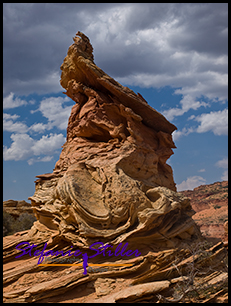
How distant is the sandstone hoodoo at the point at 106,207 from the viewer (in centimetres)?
771

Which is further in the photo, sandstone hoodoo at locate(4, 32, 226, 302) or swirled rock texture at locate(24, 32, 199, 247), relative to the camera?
swirled rock texture at locate(24, 32, 199, 247)

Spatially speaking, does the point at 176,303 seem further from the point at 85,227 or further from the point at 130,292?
the point at 85,227

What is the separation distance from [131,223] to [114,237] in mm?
725

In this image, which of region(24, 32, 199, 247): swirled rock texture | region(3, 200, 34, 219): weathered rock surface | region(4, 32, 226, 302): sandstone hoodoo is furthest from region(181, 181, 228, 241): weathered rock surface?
region(4, 32, 226, 302): sandstone hoodoo

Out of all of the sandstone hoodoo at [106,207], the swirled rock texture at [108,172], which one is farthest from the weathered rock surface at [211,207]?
the sandstone hoodoo at [106,207]

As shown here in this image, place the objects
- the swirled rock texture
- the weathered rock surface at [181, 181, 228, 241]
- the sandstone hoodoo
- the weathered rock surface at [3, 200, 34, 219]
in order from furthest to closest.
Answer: the weathered rock surface at [181, 181, 228, 241] → the weathered rock surface at [3, 200, 34, 219] → the swirled rock texture → the sandstone hoodoo

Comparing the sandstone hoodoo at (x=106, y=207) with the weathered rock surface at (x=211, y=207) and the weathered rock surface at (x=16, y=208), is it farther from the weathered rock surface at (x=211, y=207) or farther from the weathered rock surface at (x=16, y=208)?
the weathered rock surface at (x=211, y=207)

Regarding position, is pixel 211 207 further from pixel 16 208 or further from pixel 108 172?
pixel 108 172

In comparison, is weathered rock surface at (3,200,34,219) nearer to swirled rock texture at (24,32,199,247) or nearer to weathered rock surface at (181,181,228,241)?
swirled rock texture at (24,32,199,247)

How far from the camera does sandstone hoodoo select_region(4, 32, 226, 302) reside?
771 cm

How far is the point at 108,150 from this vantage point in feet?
34.6

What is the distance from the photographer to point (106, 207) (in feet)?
28.7

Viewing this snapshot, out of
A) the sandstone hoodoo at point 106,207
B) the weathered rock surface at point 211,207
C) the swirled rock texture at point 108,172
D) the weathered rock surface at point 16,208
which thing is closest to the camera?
the sandstone hoodoo at point 106,207

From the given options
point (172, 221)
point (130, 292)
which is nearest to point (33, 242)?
point (130, 292)
